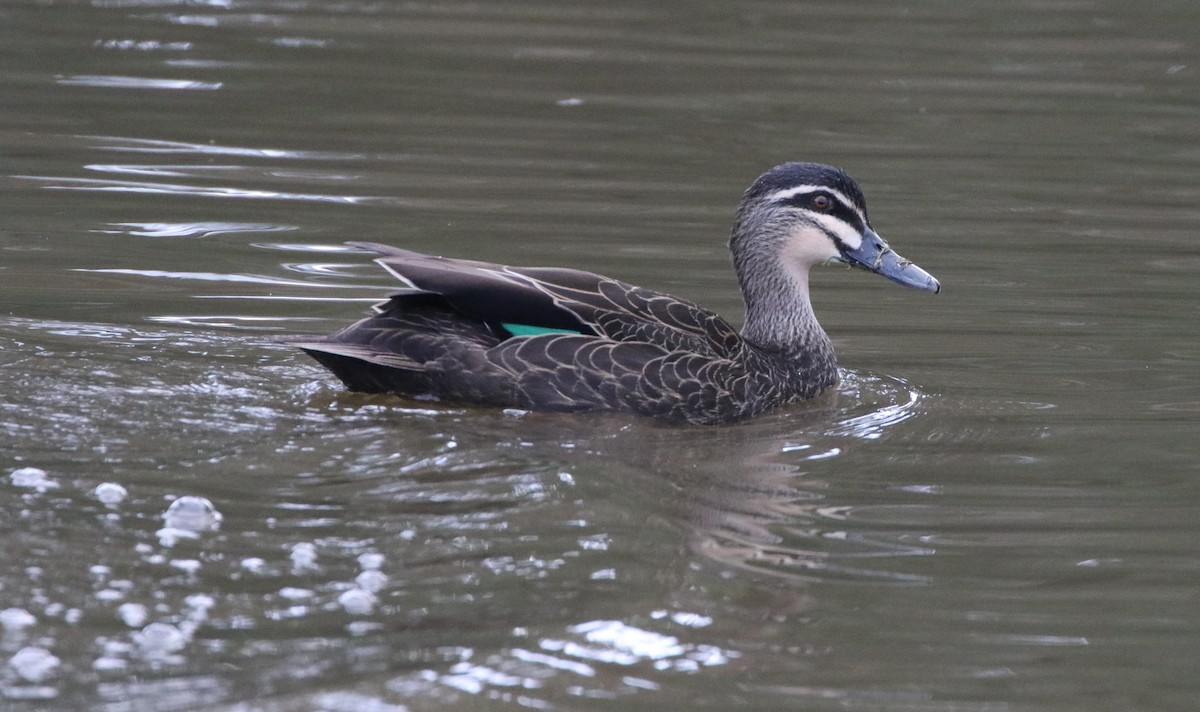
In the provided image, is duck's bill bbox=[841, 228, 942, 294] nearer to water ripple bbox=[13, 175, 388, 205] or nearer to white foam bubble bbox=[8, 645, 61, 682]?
water ripple bbox=[13, 175, 388, 205]

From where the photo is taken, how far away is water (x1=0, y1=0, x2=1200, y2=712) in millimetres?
5121

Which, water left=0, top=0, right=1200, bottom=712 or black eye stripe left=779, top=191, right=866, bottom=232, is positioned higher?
black eye stripe left=779, top=191, right=866, bottom=232

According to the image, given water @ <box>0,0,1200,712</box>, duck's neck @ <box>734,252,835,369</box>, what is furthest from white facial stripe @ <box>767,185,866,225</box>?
water @ <box>0,0,1200,712</box>

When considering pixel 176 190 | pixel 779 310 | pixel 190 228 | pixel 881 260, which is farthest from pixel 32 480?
pixel 176 190

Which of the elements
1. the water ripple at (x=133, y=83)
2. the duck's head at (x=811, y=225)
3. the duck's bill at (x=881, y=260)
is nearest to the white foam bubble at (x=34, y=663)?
the duck's head at (x=811, y=225)

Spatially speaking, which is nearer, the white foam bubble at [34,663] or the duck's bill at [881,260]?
the white foam bubble at [34,663]

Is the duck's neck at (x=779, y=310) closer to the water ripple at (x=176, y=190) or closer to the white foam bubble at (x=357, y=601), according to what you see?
the white foam bubble at (x=357, y=601)

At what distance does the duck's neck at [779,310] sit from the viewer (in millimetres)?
8438

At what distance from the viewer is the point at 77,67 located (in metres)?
14.9

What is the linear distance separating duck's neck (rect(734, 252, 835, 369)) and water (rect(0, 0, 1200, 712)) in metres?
0.35

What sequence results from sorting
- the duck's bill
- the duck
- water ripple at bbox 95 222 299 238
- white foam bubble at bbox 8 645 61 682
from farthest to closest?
water ripple at bbox 95 222 299 238
the duck's bill
the duck
white foam bubble at bbox 8 645 61 682

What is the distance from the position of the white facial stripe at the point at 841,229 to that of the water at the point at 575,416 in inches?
27.7

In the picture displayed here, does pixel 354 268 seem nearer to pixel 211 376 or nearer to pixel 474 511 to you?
pixel 211 376

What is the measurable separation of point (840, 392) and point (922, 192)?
4.28m
